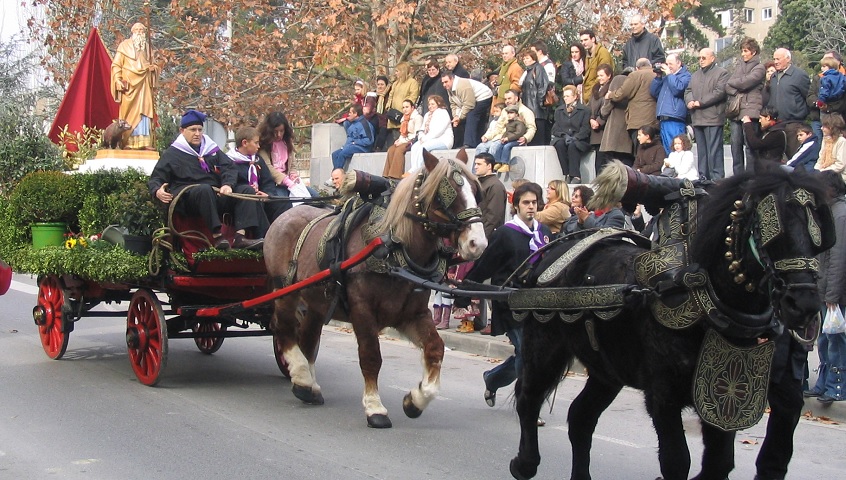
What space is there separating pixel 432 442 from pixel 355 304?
3.96 feet

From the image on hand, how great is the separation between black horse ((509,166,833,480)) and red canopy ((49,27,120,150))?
28.5ft

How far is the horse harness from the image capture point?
161 inches

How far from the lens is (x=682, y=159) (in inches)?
470

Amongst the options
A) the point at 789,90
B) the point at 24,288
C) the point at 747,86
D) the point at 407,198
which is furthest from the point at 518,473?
the point at 24,288

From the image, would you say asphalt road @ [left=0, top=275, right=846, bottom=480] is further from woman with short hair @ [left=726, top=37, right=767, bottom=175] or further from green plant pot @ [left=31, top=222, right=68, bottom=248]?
woman with short hair @ [left=726, top=37, right=767, bottom=175]

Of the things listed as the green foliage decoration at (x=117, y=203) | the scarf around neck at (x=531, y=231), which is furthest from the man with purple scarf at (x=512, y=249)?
the green foliage decoration at (x=117, y=203)

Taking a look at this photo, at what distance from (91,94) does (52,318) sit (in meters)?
3.65

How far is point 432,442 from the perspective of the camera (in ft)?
23.0

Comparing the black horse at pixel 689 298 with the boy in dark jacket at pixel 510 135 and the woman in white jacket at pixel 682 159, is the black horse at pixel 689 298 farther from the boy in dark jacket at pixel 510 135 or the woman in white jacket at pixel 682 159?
the boy in dark jacket at pixel 510 135

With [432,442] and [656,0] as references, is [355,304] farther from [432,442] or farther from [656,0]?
[656,0]

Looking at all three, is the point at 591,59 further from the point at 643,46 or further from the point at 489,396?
the point at 489,396

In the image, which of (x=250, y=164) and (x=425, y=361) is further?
(x=250, y=164)

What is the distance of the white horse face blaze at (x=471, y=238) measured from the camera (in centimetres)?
694

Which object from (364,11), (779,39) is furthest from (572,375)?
(779,39)
